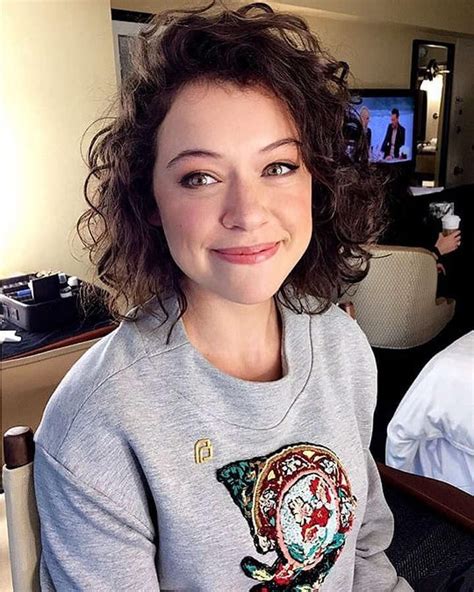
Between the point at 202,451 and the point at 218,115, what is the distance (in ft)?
1.20

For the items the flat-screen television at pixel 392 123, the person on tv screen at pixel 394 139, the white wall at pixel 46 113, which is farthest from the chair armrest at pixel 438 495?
the person on tv screen at pixel 394 139

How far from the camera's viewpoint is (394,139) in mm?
4469

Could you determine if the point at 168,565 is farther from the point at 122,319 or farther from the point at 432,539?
the point at 432,539

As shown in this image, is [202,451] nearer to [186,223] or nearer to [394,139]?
[186,223]

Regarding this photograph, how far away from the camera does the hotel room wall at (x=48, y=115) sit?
2.45 metres

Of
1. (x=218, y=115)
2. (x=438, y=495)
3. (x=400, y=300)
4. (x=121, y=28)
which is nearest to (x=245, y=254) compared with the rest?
(x=218, y=115)

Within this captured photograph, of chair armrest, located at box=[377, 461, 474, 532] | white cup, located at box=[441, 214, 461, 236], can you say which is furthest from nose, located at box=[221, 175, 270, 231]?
white cup, located at box=[441, 214, 461, 236]

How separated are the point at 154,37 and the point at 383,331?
213 cm

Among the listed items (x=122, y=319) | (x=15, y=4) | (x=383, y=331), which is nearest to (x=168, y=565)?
(x=122, y=319)

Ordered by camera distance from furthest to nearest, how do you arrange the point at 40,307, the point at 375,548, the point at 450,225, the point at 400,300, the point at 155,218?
the point at 450,225 → the point at 400,300 → the point at 40,307 → the point at 375,548 → the point at 155,218

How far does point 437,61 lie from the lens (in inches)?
192

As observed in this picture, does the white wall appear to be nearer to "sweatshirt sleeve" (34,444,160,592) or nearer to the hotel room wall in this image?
the hotel room wall

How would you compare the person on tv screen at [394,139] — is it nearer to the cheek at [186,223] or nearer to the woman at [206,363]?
the woman at [206,363]

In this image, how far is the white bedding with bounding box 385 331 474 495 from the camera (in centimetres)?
156
